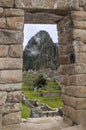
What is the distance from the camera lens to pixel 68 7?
5.27 meters

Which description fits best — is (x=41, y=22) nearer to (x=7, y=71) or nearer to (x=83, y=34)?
(x=83, y=34)

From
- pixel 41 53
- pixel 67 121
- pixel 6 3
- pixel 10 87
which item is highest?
pixel 41 53

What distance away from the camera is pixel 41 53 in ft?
180

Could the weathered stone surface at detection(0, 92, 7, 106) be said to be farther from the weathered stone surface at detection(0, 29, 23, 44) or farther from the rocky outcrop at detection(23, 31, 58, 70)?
the rocky outcrop at detection(23, 31, 58, 70)

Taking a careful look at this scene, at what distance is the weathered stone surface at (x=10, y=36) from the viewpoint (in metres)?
4.97

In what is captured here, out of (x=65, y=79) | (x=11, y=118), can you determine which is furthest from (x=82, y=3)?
(x=11, y=118)

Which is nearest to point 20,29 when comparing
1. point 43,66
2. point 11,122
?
point 11,122

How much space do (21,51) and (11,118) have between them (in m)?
1.33

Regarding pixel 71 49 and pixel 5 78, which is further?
pixel 71 49

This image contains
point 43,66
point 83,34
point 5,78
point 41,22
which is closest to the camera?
point 5,78

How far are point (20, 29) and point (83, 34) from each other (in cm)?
132

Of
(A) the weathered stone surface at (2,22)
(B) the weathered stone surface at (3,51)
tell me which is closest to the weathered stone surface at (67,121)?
(B) the weathered stone surface at (3,51)

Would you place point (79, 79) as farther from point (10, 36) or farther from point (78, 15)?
point (10, 36)

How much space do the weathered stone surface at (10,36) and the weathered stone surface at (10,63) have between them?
351mm
